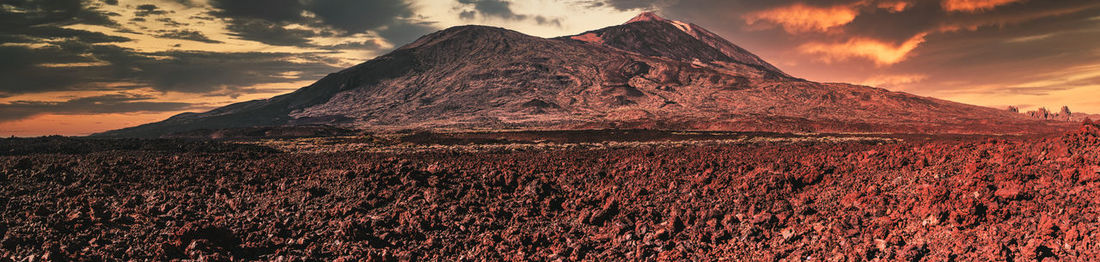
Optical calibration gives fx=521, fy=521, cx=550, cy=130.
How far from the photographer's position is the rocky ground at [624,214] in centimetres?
769

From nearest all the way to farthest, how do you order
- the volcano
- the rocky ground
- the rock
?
the rocky ground, the rock, the volcano

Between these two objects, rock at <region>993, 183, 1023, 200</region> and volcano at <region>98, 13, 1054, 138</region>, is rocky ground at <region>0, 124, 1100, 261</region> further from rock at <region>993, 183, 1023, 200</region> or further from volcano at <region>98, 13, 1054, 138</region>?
volcano at <region>98, 13, 1054, 138</region>

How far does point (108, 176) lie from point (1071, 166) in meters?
27.3

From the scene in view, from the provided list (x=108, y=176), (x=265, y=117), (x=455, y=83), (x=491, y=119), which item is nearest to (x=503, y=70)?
(x=455, y=83)

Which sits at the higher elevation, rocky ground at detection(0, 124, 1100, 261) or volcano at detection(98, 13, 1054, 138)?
volcano at detection(98, 13, 1054, 138)

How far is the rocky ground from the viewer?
25.2 feet

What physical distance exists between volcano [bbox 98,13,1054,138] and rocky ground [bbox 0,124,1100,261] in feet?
217

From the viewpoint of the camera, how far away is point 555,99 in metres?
122

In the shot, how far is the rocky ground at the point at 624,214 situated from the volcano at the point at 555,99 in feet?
217

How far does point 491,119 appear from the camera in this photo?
106 meters

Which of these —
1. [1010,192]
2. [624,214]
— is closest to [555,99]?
[624,214]

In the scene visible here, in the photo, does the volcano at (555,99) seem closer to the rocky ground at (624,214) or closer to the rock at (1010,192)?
the rocky ground at (624,214)

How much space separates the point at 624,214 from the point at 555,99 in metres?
111

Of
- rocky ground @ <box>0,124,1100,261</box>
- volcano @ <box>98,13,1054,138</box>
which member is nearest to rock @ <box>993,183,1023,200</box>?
rocky ground @ <box>0,124,1100,261</box>
